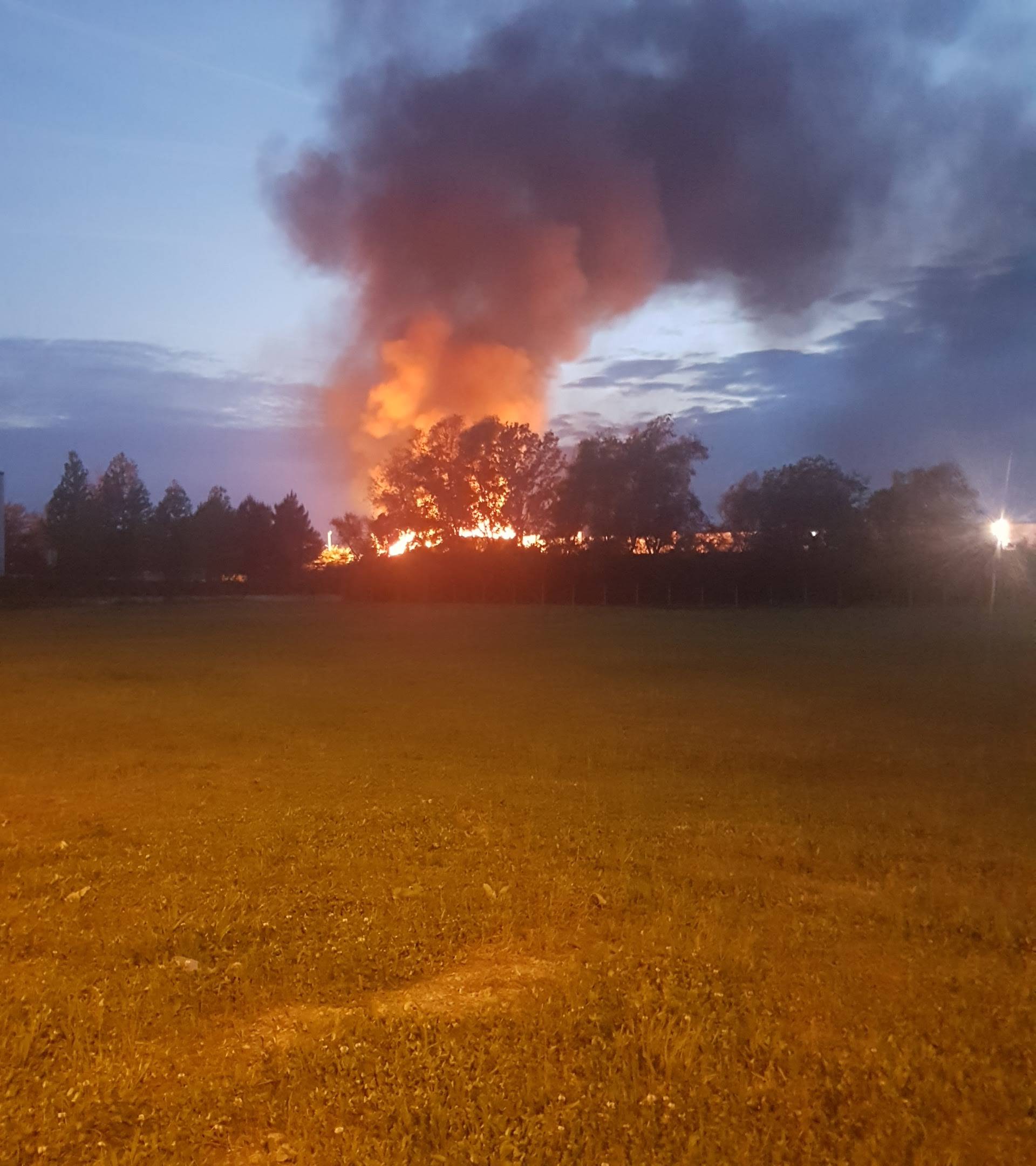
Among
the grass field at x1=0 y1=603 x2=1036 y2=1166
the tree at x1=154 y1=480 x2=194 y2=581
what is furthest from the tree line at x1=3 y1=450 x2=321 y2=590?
the grass field at x1=0 y1=603 x2=1036 y2=1166

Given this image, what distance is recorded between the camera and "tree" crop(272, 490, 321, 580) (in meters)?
118

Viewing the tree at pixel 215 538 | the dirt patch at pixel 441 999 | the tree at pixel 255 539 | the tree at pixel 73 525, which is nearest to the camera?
the dirt patch at pixel 441 999

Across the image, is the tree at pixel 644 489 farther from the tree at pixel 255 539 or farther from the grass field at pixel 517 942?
the grass field at pixel 517 942

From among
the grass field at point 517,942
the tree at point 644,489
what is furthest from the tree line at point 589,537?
the grass field at point 517,942

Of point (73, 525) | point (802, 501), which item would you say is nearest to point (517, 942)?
point (802, 501)

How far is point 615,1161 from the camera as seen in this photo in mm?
3693

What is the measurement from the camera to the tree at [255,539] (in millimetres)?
114250

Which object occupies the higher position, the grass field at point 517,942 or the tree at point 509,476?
the tree at point 509,476

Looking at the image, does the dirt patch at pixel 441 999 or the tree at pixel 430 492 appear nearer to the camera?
the dirt patch at pixel 441 999

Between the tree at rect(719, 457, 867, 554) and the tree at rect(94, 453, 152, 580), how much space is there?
48.7 meters

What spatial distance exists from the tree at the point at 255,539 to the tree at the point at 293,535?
0.53m

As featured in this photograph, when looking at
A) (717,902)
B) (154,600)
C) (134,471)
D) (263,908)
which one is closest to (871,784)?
(717,902)

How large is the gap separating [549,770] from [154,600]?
6277cm

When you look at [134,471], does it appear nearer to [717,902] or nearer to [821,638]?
[821,638]
